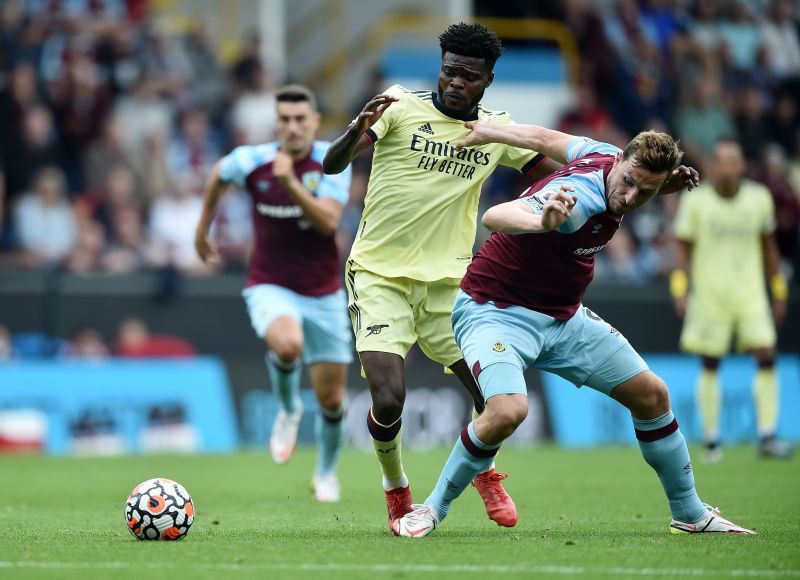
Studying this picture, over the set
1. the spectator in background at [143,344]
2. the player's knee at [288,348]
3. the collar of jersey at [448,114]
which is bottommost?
the spectator in background at [143,344]

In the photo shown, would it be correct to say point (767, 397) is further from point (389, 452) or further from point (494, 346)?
point (494, 346)

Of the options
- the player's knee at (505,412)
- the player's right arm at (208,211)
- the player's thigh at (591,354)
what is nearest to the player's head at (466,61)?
the player's thigh at (591,354)

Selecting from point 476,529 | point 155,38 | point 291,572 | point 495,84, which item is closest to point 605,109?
point 495,84

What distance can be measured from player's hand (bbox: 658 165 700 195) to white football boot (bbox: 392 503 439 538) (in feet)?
7.12

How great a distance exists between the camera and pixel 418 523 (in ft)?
24.5

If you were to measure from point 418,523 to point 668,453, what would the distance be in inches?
56.3

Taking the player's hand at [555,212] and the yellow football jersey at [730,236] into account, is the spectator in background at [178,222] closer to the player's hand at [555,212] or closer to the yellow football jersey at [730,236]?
the yellow football jersey at [730,236]

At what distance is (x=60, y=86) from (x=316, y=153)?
8.71 meters

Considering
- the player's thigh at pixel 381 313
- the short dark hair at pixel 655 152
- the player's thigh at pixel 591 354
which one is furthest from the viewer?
the player's thigh at pixel 381 313

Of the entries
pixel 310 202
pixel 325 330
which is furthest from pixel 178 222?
pixel 310 202

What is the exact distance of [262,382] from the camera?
54.9ft

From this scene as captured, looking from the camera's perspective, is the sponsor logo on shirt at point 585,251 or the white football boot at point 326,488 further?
the white football boot at point 326,488

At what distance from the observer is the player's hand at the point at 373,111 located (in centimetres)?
757

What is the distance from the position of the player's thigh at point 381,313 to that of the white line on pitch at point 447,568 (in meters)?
1.93
